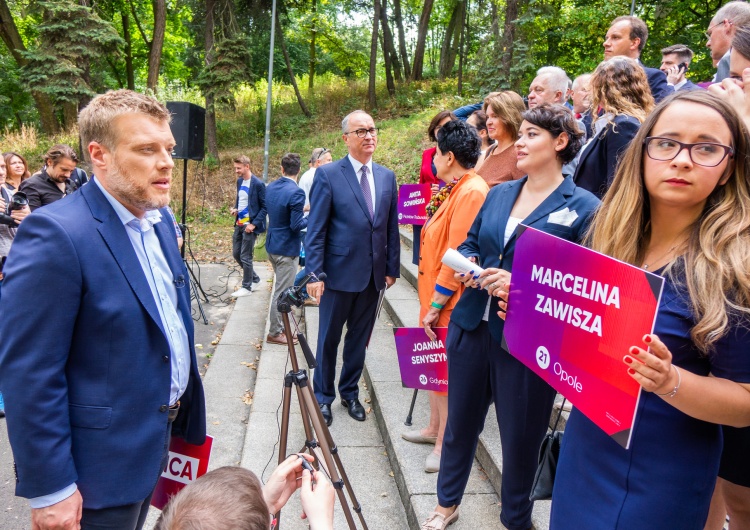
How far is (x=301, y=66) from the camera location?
97.1ft

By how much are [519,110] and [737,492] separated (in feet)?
8.04

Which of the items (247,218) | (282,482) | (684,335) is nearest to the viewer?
(684,335)

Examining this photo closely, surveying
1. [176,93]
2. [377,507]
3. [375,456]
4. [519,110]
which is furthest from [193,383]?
[176,93]

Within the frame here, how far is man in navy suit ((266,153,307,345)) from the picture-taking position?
21.6ft

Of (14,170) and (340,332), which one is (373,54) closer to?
(14,170)

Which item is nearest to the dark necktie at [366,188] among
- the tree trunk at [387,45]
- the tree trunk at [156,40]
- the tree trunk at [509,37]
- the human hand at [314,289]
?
the human hand at [314,289]

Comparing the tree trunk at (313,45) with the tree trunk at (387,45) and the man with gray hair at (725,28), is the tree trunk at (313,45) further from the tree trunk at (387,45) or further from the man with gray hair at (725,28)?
the man with gray hair at (725,28)

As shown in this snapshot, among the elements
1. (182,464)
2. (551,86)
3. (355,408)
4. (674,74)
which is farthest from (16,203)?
(674,74)

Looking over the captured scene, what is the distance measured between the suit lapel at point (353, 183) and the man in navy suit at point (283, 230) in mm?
2477

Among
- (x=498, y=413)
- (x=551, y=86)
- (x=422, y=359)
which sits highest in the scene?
(x=551, y=86)

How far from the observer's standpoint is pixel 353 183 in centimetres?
416

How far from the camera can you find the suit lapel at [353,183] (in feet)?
13.6

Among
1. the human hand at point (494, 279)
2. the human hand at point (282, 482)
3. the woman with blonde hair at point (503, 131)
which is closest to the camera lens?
the human hand at point (282, 482)

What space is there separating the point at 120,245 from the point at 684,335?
1795 mm
